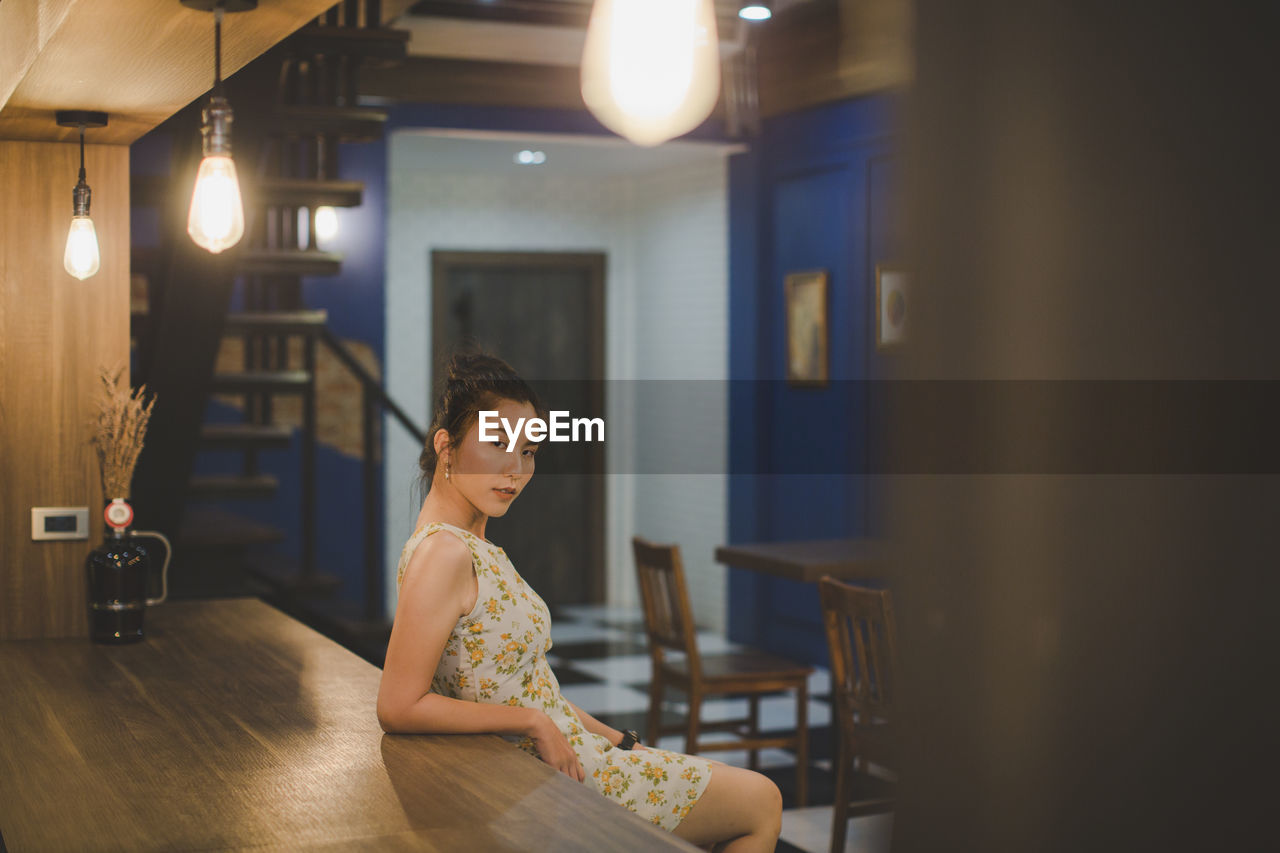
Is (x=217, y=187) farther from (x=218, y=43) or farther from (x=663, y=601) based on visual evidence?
(x=663, y=601)

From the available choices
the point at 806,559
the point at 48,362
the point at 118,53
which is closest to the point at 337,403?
the point at 806,559

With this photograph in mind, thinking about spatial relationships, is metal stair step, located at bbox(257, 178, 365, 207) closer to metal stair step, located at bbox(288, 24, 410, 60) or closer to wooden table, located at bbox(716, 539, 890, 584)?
metal stair step, located at bbox(288, 24, 410, 60)

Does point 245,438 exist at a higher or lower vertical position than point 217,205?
lower

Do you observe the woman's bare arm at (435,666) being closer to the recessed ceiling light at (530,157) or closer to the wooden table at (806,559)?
the wooden table at (806,559)

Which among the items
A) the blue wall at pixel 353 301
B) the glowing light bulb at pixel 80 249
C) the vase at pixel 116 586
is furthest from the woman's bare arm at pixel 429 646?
the blue wall at pixel 353 301

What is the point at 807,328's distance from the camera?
6.84 meters

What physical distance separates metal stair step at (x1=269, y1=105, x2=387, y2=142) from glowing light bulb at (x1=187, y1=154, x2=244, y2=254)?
1.86 metres

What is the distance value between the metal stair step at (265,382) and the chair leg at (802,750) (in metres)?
2.32

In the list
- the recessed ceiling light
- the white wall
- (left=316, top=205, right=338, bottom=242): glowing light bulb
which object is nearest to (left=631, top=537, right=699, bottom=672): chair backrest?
(left=316, top=205, right=338, bottom=242): glowing light bulb

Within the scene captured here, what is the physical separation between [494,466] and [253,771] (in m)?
0.65

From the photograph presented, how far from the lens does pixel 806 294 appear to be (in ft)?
22.5

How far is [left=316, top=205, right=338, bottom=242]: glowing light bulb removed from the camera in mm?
6551

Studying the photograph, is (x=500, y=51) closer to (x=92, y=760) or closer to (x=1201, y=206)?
(x=92, y=760)

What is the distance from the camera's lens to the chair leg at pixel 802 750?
14.7 ft
